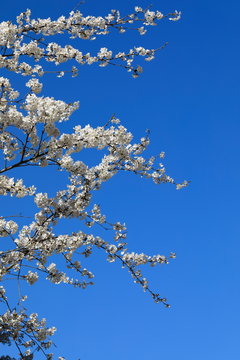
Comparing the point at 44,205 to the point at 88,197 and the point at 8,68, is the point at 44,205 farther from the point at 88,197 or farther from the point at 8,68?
the point at 8,68

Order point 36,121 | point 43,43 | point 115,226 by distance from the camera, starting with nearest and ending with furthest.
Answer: point 36,121
point 43,43
point 115,226

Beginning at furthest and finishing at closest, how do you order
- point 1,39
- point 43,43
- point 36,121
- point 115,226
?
point 115,226
point 43,43
point 1,39
point 36,121

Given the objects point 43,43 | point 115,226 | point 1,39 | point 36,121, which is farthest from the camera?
point 115,226

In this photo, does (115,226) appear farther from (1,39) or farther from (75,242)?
(1,39)

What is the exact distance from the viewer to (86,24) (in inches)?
258

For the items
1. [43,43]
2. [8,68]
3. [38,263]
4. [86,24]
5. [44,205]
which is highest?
[86,24]

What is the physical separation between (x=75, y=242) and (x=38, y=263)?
63cm

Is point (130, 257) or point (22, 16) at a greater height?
point (22, 16)

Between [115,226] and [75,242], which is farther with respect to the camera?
[115,226]

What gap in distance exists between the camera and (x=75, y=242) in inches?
249

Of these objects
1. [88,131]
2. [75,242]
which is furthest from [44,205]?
[88,131]

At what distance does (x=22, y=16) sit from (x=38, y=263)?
3.66 m

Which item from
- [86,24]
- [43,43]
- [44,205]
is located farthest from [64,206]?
[86,24]

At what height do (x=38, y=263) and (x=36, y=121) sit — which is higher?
(x=36, y=121)
